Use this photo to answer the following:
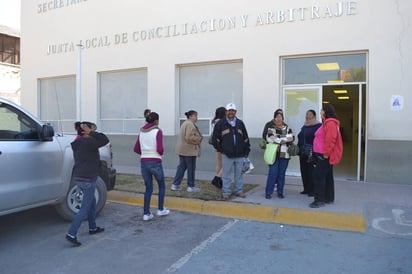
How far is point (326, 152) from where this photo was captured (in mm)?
6363

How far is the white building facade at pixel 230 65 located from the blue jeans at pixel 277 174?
260 centimetres

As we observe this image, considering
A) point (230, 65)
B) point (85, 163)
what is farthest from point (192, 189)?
point (230, 65)

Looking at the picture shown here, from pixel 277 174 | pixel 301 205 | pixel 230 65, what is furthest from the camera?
pixel 230 65

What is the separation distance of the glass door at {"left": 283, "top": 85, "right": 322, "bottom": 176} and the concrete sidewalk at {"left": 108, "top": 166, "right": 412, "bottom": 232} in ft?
5.23

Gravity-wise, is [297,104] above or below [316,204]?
above

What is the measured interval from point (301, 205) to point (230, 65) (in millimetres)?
5124

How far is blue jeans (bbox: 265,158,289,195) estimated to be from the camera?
715cm

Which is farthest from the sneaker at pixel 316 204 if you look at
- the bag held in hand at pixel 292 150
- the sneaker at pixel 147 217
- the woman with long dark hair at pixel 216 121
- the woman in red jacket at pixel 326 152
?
the sneaker at pixel 147 217

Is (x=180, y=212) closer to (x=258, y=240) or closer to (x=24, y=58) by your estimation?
(x=258, y=240)

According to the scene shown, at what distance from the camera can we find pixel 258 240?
17.3ft

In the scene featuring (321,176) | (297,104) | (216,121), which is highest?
(297,104)

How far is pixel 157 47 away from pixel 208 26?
1800 mm

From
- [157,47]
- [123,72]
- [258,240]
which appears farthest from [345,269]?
[123,72]

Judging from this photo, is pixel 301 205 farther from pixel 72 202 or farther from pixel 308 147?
pixel 72 202
